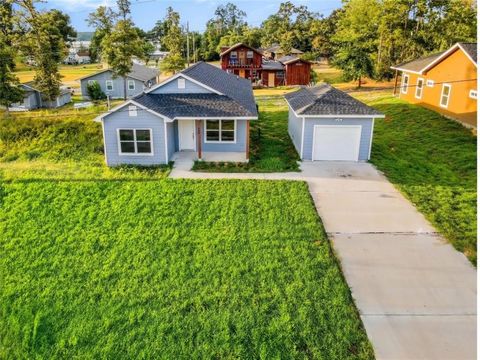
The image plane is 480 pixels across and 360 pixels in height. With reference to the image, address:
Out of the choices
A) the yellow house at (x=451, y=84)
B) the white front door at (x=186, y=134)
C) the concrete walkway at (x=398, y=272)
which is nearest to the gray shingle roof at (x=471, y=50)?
the yellow house at (x=451, y=84)

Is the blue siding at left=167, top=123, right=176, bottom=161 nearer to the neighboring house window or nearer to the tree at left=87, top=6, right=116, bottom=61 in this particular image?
the neighboring house window

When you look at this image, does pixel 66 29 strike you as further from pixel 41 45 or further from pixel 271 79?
pixel 41 45

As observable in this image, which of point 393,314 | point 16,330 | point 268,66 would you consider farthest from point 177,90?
point 268,66

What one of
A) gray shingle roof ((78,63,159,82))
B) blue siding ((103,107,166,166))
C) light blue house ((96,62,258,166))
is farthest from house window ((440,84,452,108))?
gray shingle roof ((78,63,159,82))

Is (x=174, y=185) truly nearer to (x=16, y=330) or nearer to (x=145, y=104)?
(x=145, y=104)

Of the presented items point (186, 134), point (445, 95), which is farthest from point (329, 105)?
point (445, 95)

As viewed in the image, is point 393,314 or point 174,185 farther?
point 174,185

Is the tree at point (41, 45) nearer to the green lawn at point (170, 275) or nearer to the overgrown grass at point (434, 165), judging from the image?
the green lawn at point (170, 275)
